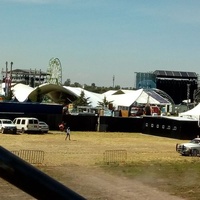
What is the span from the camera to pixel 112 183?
1861 centimetres

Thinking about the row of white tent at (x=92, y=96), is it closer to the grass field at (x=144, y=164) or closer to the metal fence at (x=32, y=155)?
the grass field at (x=144, y=164)

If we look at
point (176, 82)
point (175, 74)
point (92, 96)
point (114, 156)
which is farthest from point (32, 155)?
point (175, 74)

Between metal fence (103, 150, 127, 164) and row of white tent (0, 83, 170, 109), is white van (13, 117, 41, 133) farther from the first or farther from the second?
row of white tent (0, 83, 170, 109)

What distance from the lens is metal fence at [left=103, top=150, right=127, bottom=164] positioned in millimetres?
26859

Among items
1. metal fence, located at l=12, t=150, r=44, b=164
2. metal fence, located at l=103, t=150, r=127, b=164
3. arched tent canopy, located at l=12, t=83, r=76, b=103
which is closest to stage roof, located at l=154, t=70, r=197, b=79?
arched tent canopy, located at l=12, t=83, r=76, b=103

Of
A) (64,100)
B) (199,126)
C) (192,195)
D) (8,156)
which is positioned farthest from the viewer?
(64,100)

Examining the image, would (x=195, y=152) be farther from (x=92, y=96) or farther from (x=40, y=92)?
(x=92, y=96)

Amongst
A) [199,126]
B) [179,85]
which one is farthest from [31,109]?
[179,85]

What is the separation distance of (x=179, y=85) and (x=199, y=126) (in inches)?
3816

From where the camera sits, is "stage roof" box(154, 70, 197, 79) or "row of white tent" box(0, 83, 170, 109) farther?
"stage roof" box(154, 70, 197, 79)

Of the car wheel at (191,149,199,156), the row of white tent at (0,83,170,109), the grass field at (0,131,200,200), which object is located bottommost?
the grass field at (0,131,200,200)

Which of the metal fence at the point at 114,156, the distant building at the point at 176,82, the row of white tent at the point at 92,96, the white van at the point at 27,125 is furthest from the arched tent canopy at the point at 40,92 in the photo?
the metal fence at the point at 114,156

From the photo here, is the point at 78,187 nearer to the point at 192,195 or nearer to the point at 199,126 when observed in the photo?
the point at 192,195

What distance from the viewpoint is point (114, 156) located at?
29.5 metres
